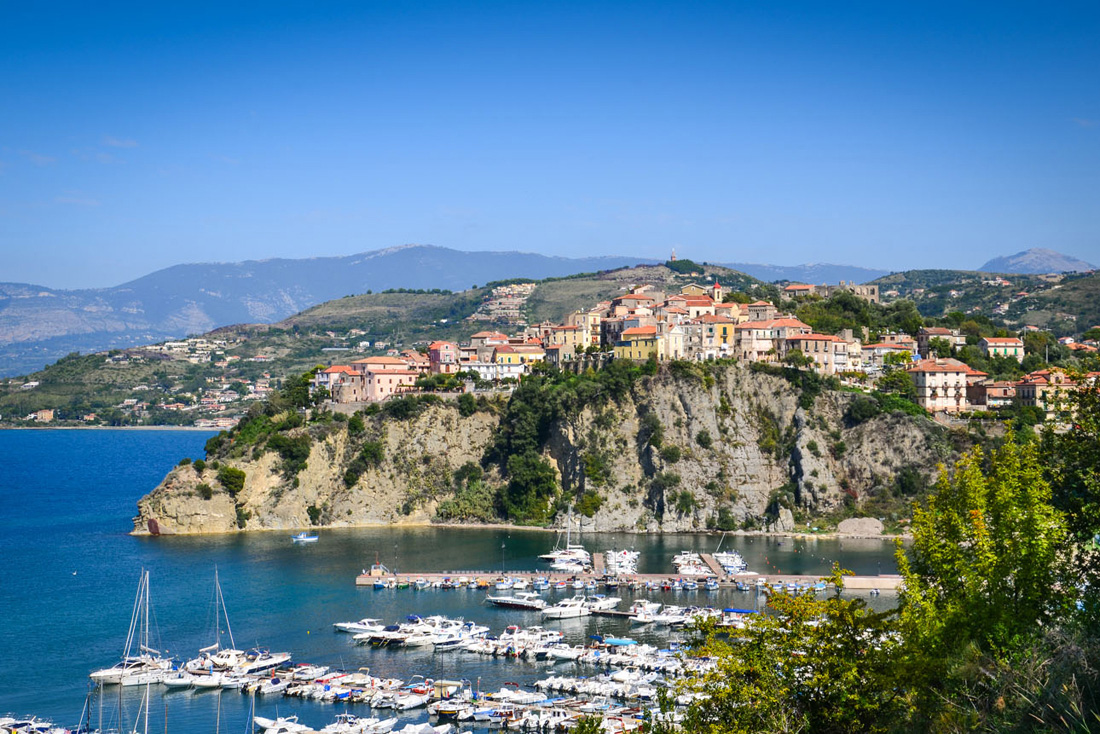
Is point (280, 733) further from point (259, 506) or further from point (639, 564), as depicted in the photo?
point (259, 506)

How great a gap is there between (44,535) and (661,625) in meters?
38.7

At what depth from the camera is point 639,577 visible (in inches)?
1828

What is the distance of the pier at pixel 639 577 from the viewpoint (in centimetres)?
4375

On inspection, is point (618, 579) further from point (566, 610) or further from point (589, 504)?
point (589, 504)

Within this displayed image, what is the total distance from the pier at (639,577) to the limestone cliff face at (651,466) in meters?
9.99

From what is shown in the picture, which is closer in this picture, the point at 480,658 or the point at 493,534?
the point at 480,658

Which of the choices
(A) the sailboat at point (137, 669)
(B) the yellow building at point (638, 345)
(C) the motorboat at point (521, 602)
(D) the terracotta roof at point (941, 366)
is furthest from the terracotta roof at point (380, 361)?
(A) the sailboat at point (137, 669)

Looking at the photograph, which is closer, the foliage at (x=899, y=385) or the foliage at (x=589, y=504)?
the foliage at (x=589, y=504)

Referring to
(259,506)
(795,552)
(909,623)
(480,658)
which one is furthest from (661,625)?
(259,506)

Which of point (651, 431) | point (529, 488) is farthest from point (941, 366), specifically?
point (529, 488)

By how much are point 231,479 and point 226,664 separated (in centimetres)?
2669

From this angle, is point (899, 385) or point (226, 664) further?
point (899, 385)

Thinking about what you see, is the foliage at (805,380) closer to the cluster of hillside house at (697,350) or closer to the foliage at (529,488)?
the cluster of hillside house at (697,350)

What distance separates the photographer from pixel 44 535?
60.3 metres
